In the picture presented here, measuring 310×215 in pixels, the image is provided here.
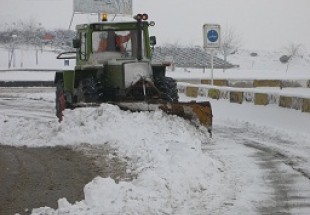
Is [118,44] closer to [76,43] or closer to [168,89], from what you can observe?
[76,43]

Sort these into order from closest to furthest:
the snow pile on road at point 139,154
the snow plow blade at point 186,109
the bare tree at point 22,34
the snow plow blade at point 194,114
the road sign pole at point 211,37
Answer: the snow pile on road at point 139,154 → the snow plow blade at point 186,109 → the snow plow blade at point 194,114 → the road sign pole at point 211,37 → the bare tree at point 22,34

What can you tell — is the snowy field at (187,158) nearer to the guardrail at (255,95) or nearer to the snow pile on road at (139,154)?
the snow pile on road at (139,154)

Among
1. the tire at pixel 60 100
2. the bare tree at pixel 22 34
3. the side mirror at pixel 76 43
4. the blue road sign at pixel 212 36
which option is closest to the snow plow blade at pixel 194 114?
the tire at pixel 60 100

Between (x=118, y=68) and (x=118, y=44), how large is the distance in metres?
0.81

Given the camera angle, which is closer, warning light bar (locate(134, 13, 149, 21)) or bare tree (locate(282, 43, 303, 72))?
warning light bar (locate(134, 13, 149, 21))

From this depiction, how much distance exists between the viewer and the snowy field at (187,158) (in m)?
5.68

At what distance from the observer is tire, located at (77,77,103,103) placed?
11195 millimetres

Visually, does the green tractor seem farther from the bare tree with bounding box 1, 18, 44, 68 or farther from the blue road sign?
the bare tree with bounding box 1, 18, 44, 68

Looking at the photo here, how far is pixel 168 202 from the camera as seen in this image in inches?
224

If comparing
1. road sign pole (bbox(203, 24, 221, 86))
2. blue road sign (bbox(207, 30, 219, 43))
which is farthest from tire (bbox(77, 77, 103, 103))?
blue road sign (bbox(207, 30, 219, 43))

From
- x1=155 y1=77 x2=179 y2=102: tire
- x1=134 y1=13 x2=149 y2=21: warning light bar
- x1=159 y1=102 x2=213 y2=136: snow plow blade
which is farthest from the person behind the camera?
x1=155 y1=77 x2=179 y2=102: tire

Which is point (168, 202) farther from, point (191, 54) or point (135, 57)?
point (191, 54)

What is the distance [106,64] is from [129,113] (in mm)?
1772

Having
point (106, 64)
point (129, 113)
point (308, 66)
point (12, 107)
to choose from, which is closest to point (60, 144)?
point (129, 113)
